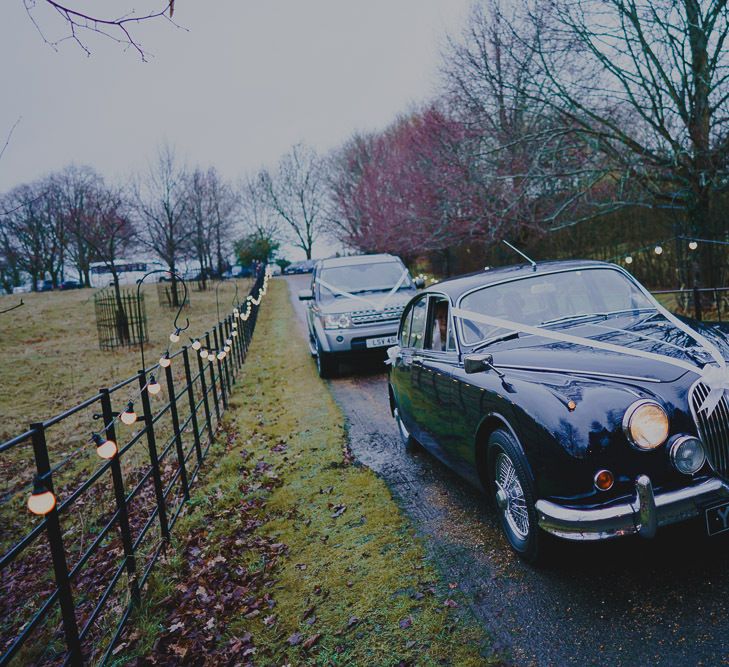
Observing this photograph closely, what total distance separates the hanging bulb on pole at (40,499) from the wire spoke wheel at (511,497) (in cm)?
242

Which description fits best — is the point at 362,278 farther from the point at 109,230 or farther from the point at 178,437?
the point at 109,230

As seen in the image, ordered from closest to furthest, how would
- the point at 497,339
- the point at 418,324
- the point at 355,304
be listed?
the point at 497,339, the point at 418,324, the point at 355,304

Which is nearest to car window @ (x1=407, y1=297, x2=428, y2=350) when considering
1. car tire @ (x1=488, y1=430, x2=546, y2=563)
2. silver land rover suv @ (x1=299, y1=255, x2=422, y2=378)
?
car tire @ (x1=488, y1=430, x2=546, y2=563)

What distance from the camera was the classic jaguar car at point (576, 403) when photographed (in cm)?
284

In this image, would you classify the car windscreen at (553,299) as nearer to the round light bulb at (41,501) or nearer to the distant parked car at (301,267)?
the round light bulb at (41,501)

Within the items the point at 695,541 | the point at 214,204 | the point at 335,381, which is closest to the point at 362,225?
the point at 214,204

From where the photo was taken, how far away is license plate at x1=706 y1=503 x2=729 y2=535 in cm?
285

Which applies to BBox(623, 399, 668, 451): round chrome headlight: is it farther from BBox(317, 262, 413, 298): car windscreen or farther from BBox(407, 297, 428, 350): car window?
BBox(317, 262, 413, 298): car windscreen

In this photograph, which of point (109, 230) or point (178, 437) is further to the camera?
point (109, 230)

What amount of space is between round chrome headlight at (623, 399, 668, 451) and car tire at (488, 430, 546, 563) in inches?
23.3

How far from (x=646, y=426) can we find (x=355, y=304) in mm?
7798

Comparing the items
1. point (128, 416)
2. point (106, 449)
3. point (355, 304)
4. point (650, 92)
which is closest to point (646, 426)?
point (106, 449)

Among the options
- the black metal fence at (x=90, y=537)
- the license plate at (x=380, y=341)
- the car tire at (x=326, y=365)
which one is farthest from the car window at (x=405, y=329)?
the car tire at (x=326, y=365)

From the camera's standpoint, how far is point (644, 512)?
2732 millimetres
